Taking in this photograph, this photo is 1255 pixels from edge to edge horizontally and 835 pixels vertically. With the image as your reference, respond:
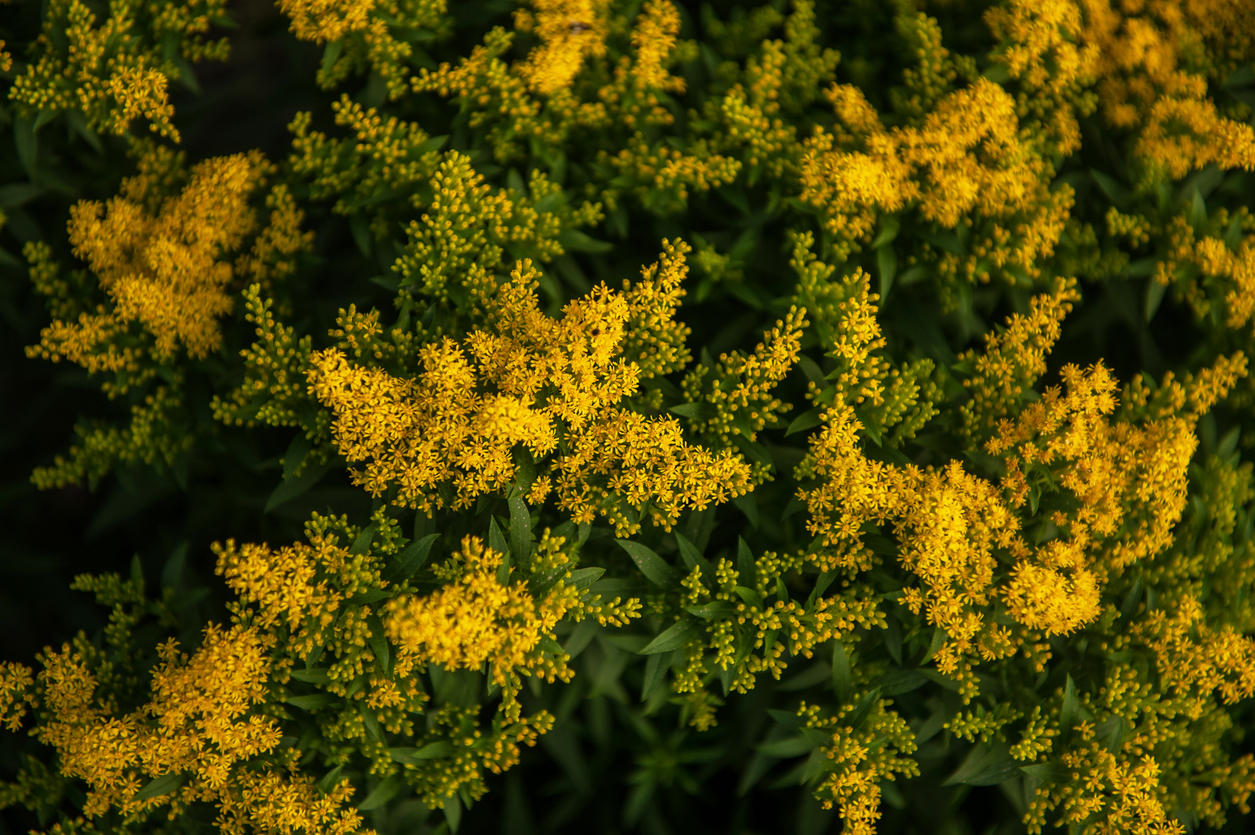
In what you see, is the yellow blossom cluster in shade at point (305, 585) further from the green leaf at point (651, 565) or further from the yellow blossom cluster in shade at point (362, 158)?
the yellow blossom cluster in shade at point (362, 158)

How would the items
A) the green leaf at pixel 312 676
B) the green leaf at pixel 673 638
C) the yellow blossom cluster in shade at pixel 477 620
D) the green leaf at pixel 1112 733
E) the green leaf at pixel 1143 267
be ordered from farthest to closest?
the green leaf at pixel 1143 267
the green leaf at pixel 1112 733
the green leaf at pixel 673 638
the green leaf at pixel 312 676
the yellow blossom cluster in shade at pixel 477 620

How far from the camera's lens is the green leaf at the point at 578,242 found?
8.98ft

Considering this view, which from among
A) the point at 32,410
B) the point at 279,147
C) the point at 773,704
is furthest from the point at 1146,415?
the point at 32,410

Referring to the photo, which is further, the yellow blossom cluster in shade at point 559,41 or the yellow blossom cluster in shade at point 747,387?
the yellow blossom cluster in shade at point 559,41

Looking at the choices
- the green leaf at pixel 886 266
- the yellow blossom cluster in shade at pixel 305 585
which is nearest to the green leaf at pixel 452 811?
the yellow blossom cluster in shade at pixel 305 585

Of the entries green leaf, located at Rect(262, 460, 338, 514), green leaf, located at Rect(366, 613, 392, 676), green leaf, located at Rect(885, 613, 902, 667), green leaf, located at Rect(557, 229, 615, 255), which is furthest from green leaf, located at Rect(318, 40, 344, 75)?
green leaf, located at Rect(885, 613, 902, 667)

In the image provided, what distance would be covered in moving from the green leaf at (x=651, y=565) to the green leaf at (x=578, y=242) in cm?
102

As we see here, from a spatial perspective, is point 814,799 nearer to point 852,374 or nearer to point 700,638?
point 700,638

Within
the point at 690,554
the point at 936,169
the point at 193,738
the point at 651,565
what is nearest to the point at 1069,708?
the point at 690,554

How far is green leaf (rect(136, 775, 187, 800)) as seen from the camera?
239 cm

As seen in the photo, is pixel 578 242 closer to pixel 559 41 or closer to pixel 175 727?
pixel 559 41

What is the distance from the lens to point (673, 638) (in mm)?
2439

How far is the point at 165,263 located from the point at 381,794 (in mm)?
1840

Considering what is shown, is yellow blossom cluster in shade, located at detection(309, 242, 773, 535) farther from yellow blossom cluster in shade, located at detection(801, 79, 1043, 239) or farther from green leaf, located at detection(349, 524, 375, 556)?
yellow blossom cluster in shade, located at detection(801, 79, 1043, 239)
